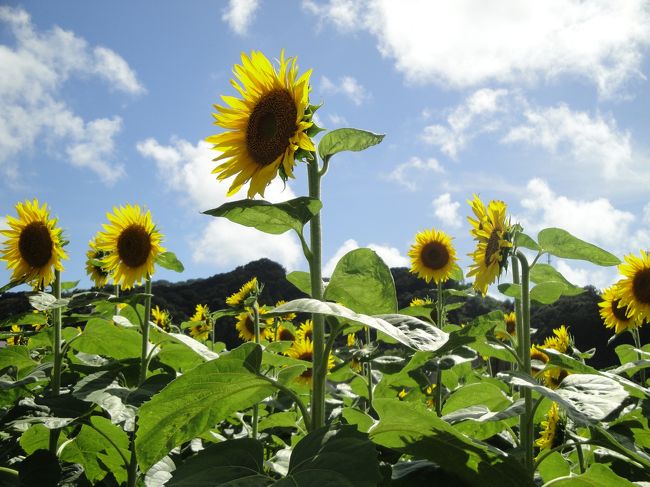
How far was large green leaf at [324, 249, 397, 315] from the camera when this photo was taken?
1650mm

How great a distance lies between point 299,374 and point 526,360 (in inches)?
31.8

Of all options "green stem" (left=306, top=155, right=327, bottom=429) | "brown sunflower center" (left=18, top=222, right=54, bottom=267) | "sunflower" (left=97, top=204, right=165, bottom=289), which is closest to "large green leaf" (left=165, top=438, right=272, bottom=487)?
"green stem" (left=306, top=155, right=327, bottom=429)

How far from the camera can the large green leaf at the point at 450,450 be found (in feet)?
4.72

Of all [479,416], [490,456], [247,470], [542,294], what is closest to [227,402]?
[247,470]

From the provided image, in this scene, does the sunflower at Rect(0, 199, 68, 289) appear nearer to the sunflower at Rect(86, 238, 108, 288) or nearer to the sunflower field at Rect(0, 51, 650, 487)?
the sunflower field at Rect(0, 51, 650, 487)

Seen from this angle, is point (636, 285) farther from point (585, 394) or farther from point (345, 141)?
point (345, 141)

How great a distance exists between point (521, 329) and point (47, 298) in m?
2.22

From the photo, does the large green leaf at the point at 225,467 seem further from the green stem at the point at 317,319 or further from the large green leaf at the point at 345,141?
the large green leaf at the point at 345,141

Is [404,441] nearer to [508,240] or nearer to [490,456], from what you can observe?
[490,456]

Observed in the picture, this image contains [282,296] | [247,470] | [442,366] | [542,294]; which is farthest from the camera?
[282,296]

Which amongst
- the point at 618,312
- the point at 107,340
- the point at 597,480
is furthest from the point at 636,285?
the point at 107,340

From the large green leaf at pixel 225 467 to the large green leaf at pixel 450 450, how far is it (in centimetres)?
34

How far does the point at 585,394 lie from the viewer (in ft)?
5.23

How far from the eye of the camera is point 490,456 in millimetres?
1443
